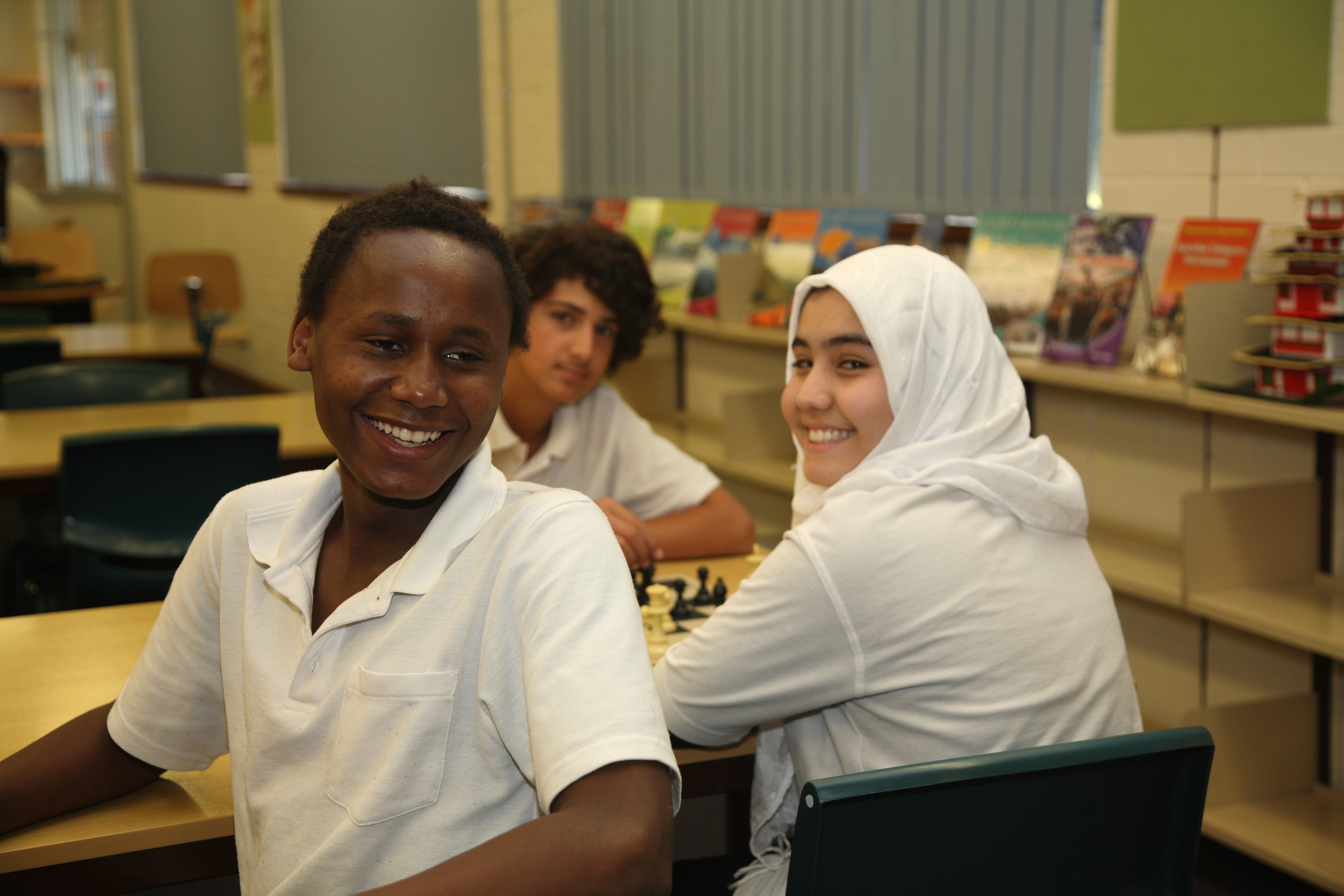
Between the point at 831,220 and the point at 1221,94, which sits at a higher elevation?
the point at 1221,94

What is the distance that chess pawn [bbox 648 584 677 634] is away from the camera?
5.75 ft

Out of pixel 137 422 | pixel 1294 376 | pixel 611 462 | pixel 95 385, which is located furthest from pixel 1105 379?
pixel 95 385

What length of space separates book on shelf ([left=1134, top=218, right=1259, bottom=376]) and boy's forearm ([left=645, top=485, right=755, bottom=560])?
3.51 feet

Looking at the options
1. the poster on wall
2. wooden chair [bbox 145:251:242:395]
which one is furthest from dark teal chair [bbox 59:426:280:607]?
the poster on wall

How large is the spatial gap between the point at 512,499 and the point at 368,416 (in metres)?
0.15

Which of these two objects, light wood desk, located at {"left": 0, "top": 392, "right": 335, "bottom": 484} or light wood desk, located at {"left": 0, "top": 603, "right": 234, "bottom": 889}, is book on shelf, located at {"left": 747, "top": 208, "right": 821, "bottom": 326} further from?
light wood desk, located at {"left": 0, "top": 603, "right": 234, "bottom": 889}

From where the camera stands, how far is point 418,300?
3.37ft

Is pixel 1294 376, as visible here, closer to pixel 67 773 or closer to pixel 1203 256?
pixel 1203 256

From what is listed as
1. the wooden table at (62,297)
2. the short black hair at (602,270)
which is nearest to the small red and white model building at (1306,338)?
the short black hair at (602,270)

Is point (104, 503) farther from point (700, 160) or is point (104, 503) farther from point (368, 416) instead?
point (700, 160)

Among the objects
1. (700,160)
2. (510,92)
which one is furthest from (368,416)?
(510,92)

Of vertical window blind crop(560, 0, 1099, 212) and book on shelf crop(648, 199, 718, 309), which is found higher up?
vertical window blind crop(560, 0, 1099, 212)

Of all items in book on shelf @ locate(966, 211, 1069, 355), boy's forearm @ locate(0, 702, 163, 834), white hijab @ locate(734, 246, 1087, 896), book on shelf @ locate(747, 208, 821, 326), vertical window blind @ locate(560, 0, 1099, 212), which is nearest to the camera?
boy's forearm @ locate(0, 702, 163, 834)

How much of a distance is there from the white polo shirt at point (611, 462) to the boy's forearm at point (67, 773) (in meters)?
1.17
